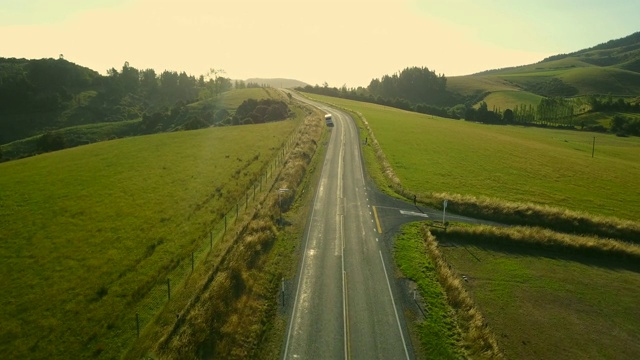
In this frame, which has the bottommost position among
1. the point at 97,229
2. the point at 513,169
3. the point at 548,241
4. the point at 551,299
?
the point at 551,299

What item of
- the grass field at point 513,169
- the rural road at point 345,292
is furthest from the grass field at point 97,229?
the grass field at point 513,169

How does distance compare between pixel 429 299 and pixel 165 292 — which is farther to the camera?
pixel 165 292

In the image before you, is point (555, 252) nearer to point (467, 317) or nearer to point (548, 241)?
point (548, 241)

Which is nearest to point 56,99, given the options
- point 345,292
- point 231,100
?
point 231,100

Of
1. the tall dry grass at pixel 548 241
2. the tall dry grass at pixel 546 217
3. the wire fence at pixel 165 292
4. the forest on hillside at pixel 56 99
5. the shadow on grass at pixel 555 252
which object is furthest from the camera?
the forest on hillside at pixel 56 99

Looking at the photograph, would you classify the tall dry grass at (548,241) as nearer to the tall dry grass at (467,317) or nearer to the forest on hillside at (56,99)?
the tall dry grass at (467,317)

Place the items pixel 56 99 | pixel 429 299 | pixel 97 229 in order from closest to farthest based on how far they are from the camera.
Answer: pixel 429 299 < pixel 97 229 < pixel 56 99
